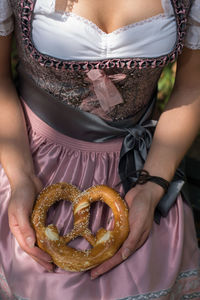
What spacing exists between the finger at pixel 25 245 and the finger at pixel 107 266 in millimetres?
118

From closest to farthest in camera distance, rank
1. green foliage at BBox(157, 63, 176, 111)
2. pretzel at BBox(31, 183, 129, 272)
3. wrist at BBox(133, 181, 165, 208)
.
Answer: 1. pretzel at BBox(31, 183, 129, 272)
2. wrist at BBox(133, 181, 165, 208)
3. green foliage at BBox(157, 63, 176, 111)

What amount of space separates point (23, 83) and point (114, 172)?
396mm

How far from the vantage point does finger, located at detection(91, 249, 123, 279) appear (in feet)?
3.20

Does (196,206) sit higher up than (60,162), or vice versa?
(60,162)

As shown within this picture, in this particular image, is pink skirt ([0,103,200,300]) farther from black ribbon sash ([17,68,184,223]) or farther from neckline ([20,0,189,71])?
neckline ([20,0,189,71])

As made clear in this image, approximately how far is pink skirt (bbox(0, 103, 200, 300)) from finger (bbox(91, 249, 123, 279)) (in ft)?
0.07

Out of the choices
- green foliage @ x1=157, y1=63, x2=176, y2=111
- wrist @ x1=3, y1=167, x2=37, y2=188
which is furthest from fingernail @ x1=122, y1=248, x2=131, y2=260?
green foliage @ x1=157, y1=63, x2=176, y2=111

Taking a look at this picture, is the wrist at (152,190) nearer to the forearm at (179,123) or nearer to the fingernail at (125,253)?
the forearm at (179,123)

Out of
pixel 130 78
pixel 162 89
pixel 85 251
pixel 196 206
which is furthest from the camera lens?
pixel 162 89

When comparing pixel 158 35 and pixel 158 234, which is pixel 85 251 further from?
pixel 158 35

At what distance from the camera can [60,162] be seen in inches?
45.7

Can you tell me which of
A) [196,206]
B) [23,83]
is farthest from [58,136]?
[196,206]

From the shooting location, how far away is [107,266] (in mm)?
979

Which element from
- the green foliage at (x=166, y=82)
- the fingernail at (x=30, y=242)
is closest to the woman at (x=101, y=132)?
the fingernail at (x=30, y=242)
